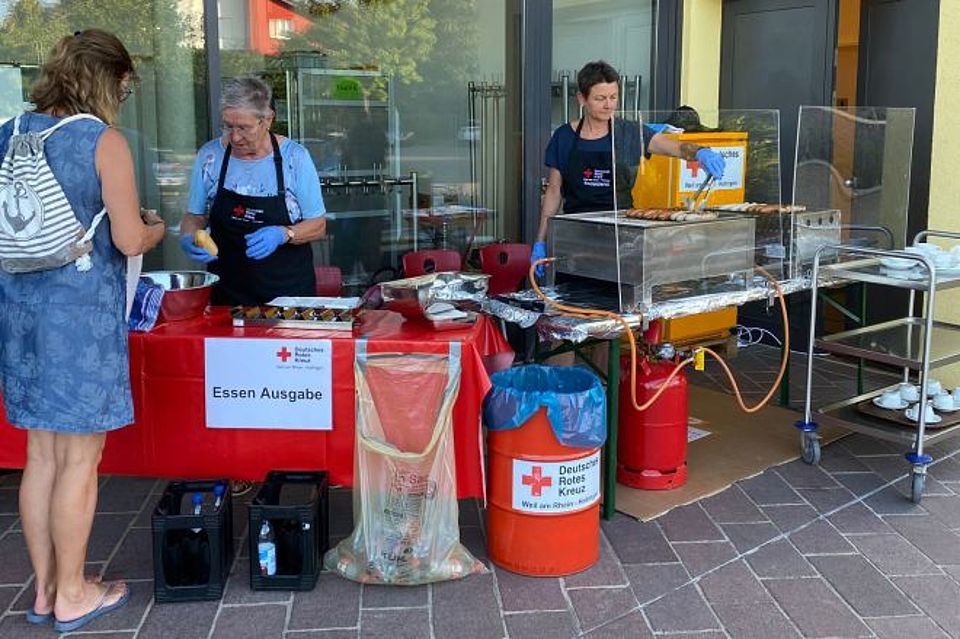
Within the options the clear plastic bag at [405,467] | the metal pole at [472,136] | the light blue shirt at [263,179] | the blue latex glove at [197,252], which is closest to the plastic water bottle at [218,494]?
the clear plastic bag at [405,467]

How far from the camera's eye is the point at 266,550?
2.99 metres

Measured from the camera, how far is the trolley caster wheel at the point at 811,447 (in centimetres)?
414

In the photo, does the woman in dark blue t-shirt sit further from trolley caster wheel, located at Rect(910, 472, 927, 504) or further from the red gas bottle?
trolley caster wheel, located at Rect(910, 472, 927, 504)

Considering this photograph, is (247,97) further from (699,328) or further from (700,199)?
(699,328)

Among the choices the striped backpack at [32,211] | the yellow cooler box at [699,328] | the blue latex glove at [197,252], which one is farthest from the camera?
the yellow cooler box at [699,328]

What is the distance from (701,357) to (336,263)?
2585 millimetres

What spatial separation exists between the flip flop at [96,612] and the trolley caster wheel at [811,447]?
2771mm

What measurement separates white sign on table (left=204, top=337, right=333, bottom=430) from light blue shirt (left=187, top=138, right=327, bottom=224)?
2.48 feet

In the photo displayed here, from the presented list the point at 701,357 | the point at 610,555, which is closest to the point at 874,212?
the point at 701,357

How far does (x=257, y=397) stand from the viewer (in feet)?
10.1

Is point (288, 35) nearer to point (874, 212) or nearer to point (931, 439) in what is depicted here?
point (874, 212)

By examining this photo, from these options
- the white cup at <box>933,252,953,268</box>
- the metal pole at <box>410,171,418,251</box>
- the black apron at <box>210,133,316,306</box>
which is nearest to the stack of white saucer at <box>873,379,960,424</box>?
the white cup at <box>933,252,953,268</box>

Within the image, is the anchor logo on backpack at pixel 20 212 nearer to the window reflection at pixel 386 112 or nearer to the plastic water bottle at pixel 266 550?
the plastic water bottle at pixel 266 550

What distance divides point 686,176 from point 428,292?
6.48ft
